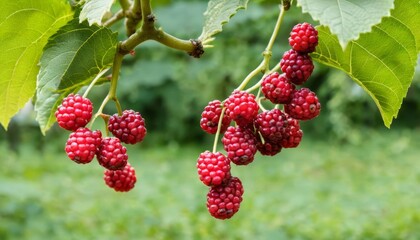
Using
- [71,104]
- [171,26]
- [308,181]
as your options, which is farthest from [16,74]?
[308,181]

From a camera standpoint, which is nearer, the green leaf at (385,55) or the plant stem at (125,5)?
the green leaf at (385,55)

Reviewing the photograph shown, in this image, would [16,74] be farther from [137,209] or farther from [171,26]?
[137,209]

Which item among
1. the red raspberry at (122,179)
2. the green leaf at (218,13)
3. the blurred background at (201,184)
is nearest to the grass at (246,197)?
the blurred background at (201,184)

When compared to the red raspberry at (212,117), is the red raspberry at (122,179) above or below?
below

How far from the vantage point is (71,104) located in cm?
104

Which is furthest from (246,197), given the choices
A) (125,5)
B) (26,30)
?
(26,30)

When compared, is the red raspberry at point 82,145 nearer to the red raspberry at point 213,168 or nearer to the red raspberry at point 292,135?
the red raspberry at point 213,168

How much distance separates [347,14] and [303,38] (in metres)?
0.20

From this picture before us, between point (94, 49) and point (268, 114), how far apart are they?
293 millimetres

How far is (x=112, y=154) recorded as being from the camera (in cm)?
104

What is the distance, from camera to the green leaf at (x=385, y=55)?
960 millimetres

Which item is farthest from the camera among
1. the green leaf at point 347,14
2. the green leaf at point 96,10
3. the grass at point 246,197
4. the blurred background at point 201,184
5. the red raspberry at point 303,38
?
the grass at point 246,197

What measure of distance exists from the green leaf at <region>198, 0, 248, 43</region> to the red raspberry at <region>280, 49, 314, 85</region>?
11 centimetres

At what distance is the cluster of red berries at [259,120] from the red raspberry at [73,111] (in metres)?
0.19
